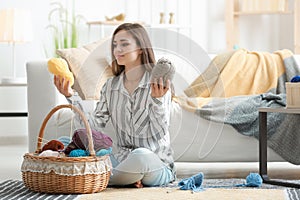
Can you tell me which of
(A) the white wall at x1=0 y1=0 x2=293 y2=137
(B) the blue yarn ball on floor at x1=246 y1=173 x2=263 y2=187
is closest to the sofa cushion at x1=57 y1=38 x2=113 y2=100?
(B) the blue yarn ball on floor at x1=246 y1=173 x2=263 y2=187

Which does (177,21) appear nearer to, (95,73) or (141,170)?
(95,73)

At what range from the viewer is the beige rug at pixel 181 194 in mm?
2199

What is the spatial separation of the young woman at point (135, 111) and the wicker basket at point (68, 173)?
115mm

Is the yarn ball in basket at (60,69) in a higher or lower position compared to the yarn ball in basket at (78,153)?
higher

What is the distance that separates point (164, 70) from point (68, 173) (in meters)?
0.47

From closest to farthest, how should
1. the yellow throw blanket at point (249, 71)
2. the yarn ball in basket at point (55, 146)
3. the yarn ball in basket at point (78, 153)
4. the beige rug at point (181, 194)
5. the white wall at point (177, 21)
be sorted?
the beige rug at point (181, 194) < the yarn ball in basket at point (78, 153) < the yarn ball in basket at point (55, 146) < the yellow throw blanket at point (249, 71) < the white wall at point (177, 21)

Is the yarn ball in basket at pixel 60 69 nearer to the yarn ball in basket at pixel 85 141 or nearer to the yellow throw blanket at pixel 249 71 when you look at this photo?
the yarn ball in basket at pixel 85 141

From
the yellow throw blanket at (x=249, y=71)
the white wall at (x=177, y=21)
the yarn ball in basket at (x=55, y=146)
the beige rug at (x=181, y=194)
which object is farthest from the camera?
the white wall at (x=177, y=21)

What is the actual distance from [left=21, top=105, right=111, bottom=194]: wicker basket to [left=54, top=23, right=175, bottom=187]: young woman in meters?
0.11

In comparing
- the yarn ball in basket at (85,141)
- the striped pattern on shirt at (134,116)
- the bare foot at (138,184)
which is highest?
the striped pattern on shirt at (134,116)

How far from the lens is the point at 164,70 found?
7.32 ft

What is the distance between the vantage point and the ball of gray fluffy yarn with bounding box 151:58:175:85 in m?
2.22

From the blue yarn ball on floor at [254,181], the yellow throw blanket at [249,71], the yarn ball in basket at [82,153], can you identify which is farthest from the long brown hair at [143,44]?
the yellow throw blanket at [249,71]

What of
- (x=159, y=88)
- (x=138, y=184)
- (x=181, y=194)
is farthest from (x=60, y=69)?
(x=181, y=194)
